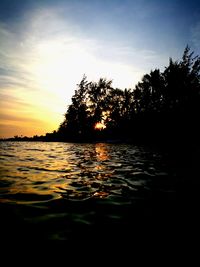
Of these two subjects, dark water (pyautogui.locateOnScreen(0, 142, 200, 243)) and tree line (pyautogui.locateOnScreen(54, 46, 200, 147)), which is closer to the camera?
dark water (pyautogui.locateOnScreen(0, 142, 200, 243))

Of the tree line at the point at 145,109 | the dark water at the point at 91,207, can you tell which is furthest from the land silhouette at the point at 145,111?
the dark water at the point at 91,207

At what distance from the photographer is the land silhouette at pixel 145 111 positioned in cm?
4275

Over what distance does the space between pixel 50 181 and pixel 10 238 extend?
323 centimetres

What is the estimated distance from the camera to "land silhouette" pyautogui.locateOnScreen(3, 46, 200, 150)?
4275 cm

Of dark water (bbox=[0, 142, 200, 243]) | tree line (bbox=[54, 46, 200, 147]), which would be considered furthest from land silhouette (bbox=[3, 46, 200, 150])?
dark water (bbox=[0, 142, 200, 243])

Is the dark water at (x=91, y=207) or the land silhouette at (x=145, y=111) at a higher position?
the land silhouette at (x=145, y=111)

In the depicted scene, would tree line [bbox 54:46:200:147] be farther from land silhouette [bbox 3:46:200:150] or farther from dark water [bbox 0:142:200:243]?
dark water [bbox 0:142:200:243]

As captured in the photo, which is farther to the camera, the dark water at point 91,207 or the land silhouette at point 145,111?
the land silhouette at point 145,111

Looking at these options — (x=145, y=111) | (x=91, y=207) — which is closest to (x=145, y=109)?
(x=145, y=111)

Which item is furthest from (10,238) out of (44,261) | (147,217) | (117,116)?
(117,116)

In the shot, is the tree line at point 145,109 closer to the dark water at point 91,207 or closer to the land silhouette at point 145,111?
the land silhouette at point 145,111

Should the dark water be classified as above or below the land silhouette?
below

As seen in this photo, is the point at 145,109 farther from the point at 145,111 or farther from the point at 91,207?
the point at 91,207

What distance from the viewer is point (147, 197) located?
15.4 feet
